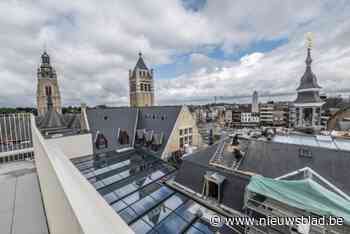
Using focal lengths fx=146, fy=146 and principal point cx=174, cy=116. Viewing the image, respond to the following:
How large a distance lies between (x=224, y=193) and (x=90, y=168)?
6.58m

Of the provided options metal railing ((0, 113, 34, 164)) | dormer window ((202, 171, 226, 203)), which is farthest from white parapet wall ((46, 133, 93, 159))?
dormer window ((202, 171, 226, 203))

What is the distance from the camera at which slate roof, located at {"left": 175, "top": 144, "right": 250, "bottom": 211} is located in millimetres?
3921

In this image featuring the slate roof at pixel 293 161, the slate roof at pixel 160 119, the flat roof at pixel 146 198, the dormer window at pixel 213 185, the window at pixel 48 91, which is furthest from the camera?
the window at pixel 48 91

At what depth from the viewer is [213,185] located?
4.35m

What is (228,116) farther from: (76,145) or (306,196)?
(306,196)

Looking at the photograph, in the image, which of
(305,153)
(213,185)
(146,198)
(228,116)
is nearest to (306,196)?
(305,153)

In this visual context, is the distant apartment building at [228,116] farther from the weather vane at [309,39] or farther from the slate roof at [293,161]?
the slate roof at [293,161]

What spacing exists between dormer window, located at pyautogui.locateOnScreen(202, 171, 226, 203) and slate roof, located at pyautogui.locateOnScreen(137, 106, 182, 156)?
19.3 ft

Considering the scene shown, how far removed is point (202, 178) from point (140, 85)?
67.9ft

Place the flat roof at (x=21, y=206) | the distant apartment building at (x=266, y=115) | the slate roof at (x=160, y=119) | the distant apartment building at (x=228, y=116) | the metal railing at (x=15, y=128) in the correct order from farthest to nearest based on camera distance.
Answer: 1. the distant apartment building at (x=228, y=116)
2. the distant apartment building at (x=266, y=115)
3. the metal railing at (x=15, y=128)
4. the slate roof at (x=160, y=119)
5. the flat roof at (x=21, y=206)

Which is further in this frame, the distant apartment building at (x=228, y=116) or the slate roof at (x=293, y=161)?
the distant apartment building at (x=228, y=116)

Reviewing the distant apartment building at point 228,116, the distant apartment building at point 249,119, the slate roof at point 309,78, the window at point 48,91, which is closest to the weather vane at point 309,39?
the slate roof at point 309,78

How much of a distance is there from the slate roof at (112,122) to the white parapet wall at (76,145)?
616 mm

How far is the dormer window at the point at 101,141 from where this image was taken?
11.3 m
